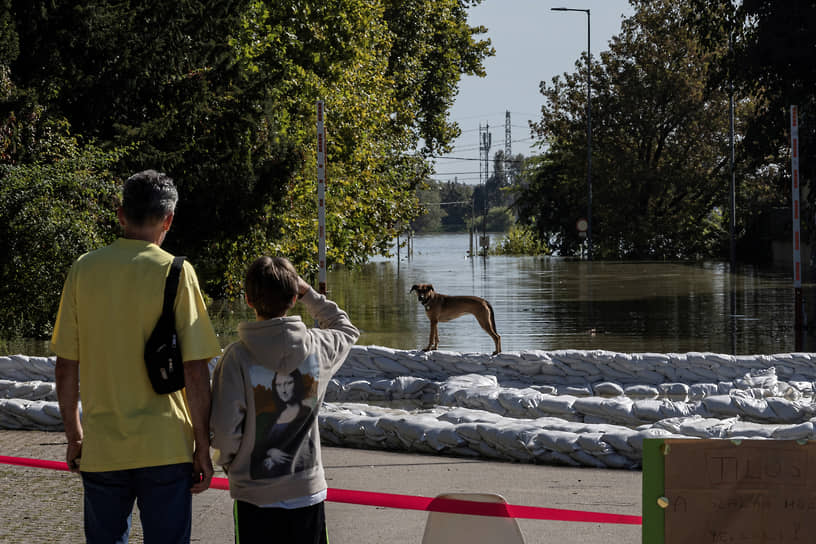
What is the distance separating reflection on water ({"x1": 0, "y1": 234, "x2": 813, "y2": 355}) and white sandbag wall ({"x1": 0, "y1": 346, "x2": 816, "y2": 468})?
3.06 meters

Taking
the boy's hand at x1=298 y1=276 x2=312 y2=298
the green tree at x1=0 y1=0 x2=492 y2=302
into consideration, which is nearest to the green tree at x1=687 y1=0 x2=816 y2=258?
the green tree at x1=0 y1=0 x2=492 y2=302

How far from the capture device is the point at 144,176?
3656 millimetres

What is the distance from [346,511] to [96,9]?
13.1 m

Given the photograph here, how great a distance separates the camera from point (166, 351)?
3.55 m

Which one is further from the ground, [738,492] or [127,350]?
[127,350]

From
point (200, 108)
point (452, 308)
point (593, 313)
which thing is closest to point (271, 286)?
point (452, 308)

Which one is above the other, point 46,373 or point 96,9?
point 96,9

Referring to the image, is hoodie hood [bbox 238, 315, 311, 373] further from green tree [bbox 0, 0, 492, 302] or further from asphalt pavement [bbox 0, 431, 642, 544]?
green tree [bbox 0, 0, 492, 302]

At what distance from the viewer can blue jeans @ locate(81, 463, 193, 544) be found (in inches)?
140

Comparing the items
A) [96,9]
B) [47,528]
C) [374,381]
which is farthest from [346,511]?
[96,9]

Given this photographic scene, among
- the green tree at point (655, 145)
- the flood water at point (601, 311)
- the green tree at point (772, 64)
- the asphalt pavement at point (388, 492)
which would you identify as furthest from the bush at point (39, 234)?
the green tree at point (655, 145)

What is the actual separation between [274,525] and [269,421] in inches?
13.5

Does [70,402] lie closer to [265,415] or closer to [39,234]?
[265,415]

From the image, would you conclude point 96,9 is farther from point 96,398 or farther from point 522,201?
point 522,201
